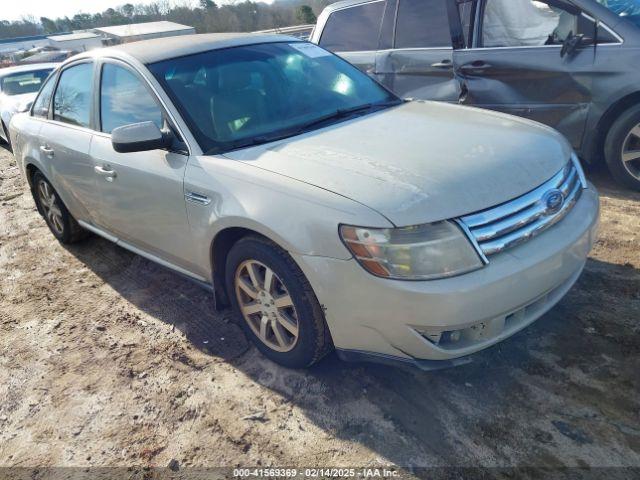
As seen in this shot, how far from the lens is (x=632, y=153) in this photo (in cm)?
436

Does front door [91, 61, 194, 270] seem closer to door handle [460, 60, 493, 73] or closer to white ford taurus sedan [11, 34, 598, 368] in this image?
white ford taurus sedan [11, 34, 598, 368]

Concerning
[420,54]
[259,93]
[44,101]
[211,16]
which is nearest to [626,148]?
[420,54]

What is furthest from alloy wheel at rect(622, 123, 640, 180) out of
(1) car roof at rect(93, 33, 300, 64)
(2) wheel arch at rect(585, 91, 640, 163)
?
(1) car roof at rect(93, 33, 300, 64)

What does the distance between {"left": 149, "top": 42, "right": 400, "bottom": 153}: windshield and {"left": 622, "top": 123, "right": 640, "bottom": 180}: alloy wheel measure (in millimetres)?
2176

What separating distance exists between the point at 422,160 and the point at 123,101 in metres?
2.06

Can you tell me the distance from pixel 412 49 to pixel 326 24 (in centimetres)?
129

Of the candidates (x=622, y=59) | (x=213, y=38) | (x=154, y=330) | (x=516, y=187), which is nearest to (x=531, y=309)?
(x=516, y=187)

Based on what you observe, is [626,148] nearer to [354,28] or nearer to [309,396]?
[354,28]

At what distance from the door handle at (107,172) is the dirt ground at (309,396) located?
3.09 feet

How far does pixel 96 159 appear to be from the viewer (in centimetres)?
349

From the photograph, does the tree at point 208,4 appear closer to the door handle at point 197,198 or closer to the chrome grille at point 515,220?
the door handle at point 197,198

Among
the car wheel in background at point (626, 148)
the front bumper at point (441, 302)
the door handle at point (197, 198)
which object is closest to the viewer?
the front bumper at point (441, 302)

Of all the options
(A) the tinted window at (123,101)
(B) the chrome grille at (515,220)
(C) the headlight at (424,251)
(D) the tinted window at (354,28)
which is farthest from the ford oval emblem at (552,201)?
(D) the tinted window at (354,28)

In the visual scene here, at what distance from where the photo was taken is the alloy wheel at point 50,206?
15.3 ft
